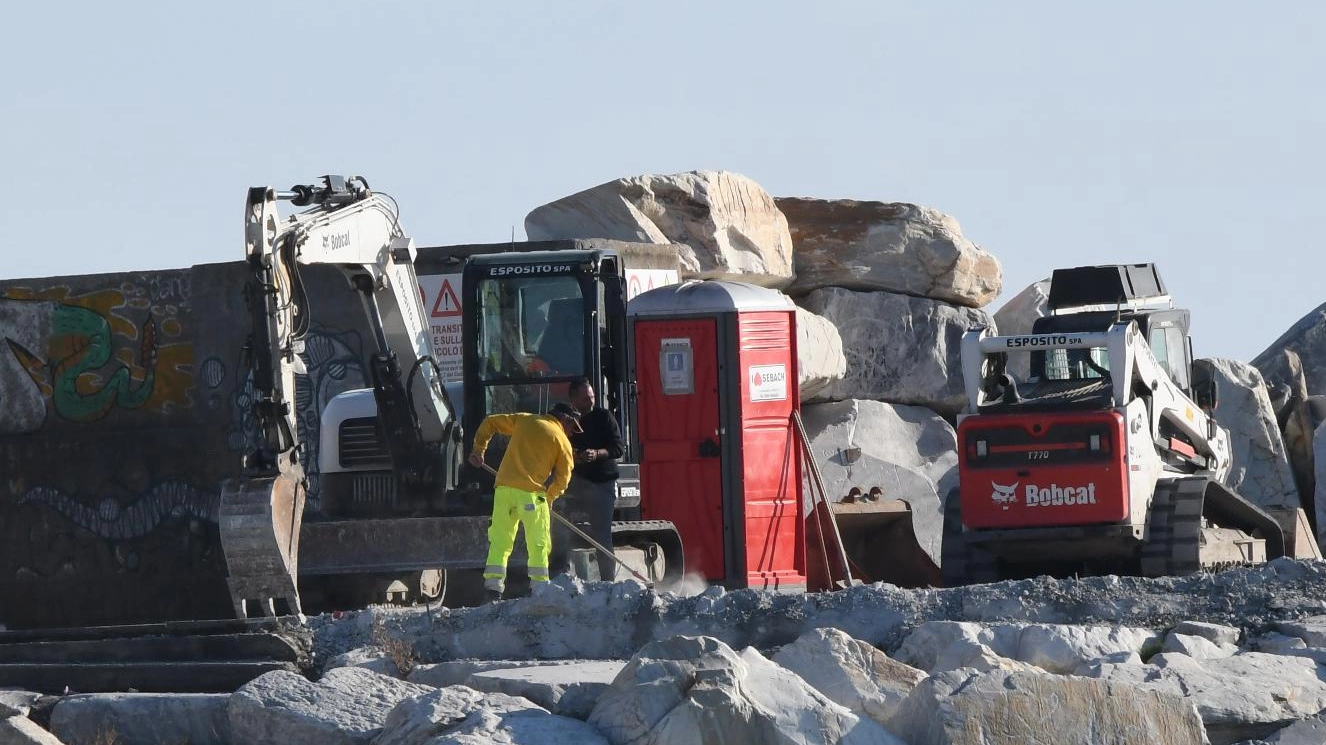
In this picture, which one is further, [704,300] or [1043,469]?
[1043,469]

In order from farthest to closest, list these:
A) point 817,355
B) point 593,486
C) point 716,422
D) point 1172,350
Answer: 1. point 817,355
2. point 1172,350
3. point 716,422
4. point 593,486

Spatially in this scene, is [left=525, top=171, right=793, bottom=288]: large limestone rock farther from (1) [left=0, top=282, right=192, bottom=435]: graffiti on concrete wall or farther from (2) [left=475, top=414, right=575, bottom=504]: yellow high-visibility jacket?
(2) [left=475, top=414, right=575, bottom=504]: yellow high-visibility jacket

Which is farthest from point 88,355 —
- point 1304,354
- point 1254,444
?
point 1304,354

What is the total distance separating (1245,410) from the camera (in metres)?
24.4

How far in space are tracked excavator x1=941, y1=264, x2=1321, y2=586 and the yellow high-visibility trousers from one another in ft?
16.7

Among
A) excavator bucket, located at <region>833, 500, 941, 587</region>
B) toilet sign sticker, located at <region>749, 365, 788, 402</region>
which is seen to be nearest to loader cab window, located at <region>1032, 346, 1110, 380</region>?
excavator bucket, located at <region>833, 500, 941, 587</region>

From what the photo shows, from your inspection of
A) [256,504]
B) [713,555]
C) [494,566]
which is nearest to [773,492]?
[713,555]

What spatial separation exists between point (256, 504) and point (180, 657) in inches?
44.3

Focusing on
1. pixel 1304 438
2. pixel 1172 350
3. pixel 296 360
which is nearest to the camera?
pixel 296 360

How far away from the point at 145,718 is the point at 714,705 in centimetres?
318

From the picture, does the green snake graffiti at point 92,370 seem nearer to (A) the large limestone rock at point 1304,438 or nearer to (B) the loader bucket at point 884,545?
(B) the loader bucket at point 884,545

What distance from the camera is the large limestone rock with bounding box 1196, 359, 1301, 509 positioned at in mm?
24266

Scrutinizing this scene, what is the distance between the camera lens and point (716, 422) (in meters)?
15.4

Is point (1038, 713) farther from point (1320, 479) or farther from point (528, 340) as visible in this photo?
point (1320, 479)
